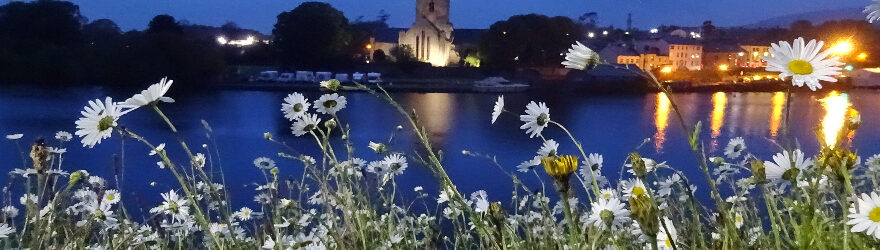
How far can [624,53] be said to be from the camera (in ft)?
111

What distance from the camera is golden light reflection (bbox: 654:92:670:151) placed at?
12.1 metres

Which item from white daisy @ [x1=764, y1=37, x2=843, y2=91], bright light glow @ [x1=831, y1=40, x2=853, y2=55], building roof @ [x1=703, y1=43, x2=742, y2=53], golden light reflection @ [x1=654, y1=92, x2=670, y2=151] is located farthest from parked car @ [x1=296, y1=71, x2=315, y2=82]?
white daisy @ [x1=764, y1=37, x2=843, y2=91]

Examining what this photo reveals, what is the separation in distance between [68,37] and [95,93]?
375 inches

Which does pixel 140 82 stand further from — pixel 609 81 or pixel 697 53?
pixel 697 53

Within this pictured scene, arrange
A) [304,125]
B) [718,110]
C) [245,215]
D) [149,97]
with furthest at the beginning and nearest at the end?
[718,110]
[245,215]
[304,125]
[149,97]

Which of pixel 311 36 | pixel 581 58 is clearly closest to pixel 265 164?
pixel 581 58

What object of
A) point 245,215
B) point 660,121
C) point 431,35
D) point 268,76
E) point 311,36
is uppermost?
point 431,35

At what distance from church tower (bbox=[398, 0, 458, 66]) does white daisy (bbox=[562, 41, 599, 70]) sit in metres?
36.0

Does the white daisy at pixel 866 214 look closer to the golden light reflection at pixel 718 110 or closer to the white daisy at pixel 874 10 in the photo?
the white daisy at pixel 874 10

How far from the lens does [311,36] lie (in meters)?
32.8

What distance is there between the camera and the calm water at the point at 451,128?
26.6 ft

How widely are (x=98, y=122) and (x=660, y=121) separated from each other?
1650 centimetres

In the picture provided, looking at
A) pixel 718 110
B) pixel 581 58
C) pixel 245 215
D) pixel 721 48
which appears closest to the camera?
pixel 581 58

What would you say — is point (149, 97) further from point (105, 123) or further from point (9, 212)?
point (9, 212)
